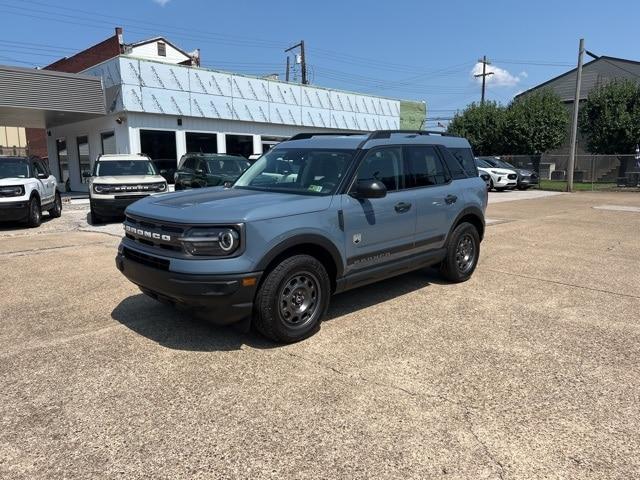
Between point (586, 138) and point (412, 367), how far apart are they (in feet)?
114

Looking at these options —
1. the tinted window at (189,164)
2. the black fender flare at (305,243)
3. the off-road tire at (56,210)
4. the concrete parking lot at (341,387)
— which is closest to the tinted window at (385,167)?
the black fender flare at (305,243)

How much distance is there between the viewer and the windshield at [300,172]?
485 centimetres

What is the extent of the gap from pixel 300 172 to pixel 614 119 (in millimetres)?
30963

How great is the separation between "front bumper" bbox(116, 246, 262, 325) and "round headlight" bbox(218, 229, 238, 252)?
23 cm

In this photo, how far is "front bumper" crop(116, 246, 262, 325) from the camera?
151 inches

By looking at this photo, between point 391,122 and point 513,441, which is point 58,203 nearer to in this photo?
point 513,441

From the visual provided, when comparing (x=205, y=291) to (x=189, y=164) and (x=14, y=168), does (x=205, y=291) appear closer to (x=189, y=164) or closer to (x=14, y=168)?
(x=14, y=168)

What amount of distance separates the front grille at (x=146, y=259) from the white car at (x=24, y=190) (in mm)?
8501

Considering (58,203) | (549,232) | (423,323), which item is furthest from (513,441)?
(58,203)

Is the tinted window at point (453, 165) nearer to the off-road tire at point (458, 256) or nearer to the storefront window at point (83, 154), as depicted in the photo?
the off-road tire at point (458, 256)

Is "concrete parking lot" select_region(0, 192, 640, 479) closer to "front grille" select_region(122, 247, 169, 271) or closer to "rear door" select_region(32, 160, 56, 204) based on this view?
"front grille" select_region(122, 247, 169, 271)

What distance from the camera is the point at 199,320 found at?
491 centimetres

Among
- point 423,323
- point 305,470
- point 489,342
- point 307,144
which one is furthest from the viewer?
point 307,144

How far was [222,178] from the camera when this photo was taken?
44.1 ft
